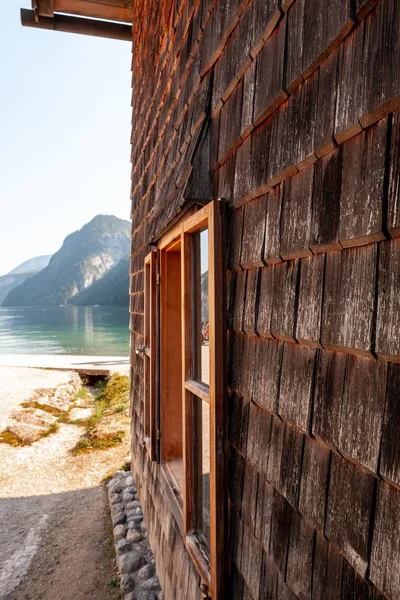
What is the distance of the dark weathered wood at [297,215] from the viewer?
102 cm

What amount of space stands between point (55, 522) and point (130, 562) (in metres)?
1.57

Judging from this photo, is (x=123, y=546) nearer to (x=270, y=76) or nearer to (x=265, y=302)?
(x=265, y=302)

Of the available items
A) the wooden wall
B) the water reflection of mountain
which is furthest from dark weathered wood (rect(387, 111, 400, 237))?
the water reflection of mountain

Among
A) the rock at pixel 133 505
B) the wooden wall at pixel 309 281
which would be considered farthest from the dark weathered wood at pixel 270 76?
the rock at pixel 133 505

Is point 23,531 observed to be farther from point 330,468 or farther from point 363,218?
point 363,218

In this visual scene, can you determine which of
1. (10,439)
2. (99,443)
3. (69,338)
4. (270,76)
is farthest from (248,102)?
(69,338)

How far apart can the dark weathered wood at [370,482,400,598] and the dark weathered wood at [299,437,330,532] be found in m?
0.17

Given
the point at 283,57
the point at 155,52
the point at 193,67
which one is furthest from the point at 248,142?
the point at 155,52

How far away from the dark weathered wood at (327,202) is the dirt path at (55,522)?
3.45 m

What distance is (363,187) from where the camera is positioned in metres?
0.82

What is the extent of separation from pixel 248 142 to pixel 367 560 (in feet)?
3.94

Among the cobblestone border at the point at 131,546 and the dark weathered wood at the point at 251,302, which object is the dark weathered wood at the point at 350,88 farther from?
the cobblestone border at the point at 131,546

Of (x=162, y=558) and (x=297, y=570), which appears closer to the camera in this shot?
(x=297, y=570)

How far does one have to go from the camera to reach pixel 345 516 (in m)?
0.85
